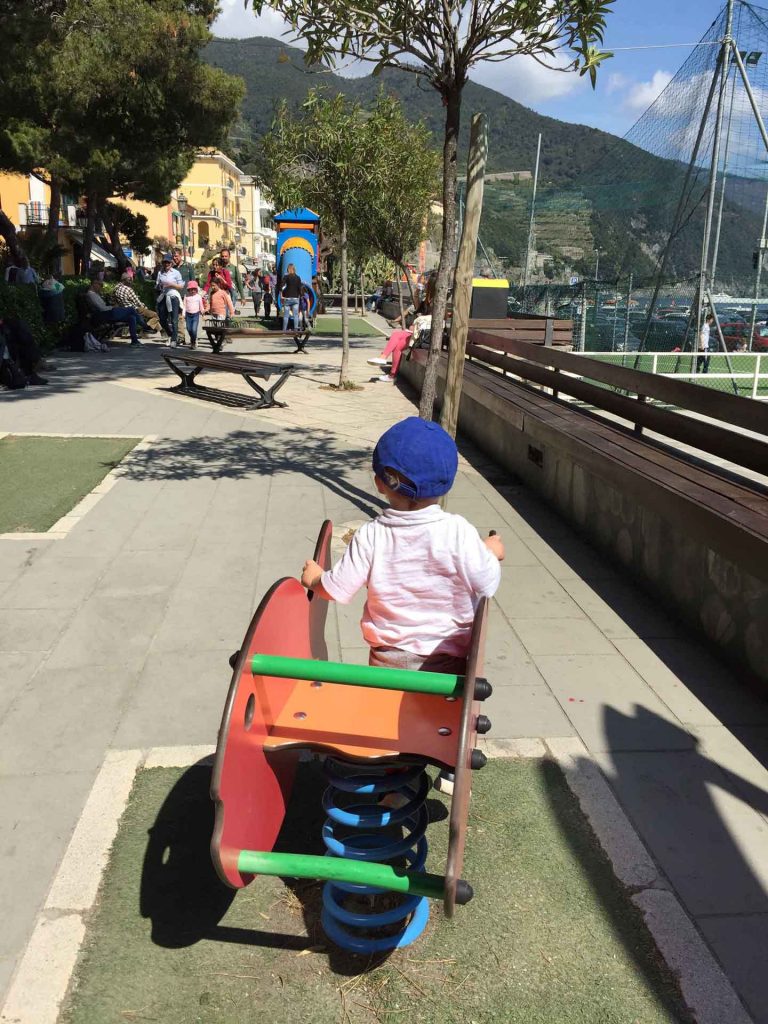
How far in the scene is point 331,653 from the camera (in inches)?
162

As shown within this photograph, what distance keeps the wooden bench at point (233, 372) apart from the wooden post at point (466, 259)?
533 centimetres

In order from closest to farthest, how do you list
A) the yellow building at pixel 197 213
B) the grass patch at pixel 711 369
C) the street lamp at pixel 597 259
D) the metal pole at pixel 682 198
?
1. the metal pole at pixel 682 198
2. the grass patch at pixel 711 369
3. the street lamp at pixel 597 259
4. the yellow building at pixel 197 213

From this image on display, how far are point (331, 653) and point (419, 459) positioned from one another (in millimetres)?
1919

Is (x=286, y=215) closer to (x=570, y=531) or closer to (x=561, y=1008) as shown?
(x=570, y=531)

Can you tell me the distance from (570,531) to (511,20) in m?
3.37

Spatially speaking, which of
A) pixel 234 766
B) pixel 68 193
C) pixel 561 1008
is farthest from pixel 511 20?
pixel 68 193

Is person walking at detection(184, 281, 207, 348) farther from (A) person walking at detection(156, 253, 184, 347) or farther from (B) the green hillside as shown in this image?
(B) the green hillside

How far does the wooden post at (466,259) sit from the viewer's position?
468 centimetres

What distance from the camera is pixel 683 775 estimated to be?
3.17 meters

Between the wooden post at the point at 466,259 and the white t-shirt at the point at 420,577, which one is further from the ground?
the wooden post at the point at 466,259

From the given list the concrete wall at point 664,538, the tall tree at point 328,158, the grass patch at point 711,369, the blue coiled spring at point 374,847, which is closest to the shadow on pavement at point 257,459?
the concrete wall at point 664,538

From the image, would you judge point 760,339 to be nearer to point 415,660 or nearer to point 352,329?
point 352,329

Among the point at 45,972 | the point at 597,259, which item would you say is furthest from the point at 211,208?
the point at 45,972

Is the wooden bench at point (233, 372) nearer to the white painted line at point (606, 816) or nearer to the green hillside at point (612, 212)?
the green hillside at point (612, 212)
